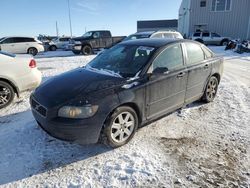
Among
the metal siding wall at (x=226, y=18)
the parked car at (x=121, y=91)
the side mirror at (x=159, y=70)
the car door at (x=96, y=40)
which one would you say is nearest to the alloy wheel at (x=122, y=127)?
the parked car at (x=121, y=91)

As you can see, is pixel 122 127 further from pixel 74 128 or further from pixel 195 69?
pixel 195 69

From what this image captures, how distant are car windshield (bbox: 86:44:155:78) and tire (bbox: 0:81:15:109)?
7.56ft

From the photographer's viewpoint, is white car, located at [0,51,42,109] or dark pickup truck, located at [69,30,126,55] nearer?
white car, located at [0,51,42,109]

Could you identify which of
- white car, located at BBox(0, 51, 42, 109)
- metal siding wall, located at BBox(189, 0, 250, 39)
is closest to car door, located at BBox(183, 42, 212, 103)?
white car, located at BBox(0, 51, 42, 109)

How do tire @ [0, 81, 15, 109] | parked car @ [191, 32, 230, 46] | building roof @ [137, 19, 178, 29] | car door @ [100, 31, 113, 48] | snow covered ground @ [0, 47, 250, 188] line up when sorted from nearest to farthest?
snow covered ground @ [0, 47, 250, 188]
tire @ [0, 81, 15, 109]
car door @ [100, 31, 113, 48]
parked car @ [191, 32, 230, 46]
building roof @ [137, 19, 178, 29]

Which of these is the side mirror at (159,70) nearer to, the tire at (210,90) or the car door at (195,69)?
the car door at (195,69)

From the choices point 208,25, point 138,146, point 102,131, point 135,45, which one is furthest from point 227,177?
point 208,25

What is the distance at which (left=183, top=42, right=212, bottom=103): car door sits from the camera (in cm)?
467

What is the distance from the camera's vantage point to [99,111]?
3211 millimetres

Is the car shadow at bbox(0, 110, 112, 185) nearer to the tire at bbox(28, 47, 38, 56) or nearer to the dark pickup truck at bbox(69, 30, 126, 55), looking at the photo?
the dark pickup truck at bbox(69, 30, 126, 55)

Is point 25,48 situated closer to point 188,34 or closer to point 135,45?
point 135,45

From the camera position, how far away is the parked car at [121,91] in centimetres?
320

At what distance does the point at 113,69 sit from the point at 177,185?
7.39ft

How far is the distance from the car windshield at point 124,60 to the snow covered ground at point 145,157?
1.20 meters
